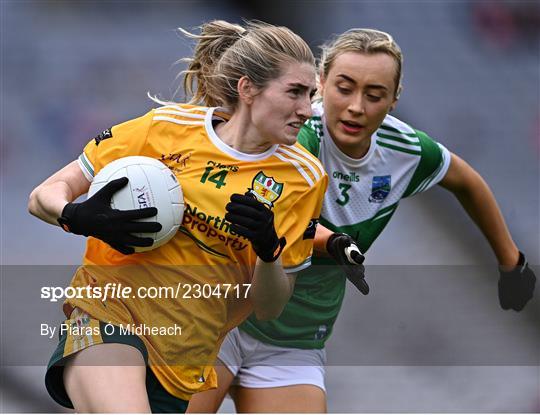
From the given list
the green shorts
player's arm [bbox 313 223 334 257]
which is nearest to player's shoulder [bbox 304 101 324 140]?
player's arm [bbox 313 223 334 257]

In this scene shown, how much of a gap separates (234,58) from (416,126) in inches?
219

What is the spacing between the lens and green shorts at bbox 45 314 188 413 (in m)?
2.75

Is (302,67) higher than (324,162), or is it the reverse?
(302,67)

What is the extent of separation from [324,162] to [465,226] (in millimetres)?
4146

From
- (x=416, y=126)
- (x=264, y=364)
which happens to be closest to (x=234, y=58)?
(x=264, y=364)

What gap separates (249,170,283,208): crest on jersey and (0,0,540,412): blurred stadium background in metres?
2.36

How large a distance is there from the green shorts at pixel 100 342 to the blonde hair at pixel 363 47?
4.23 ft

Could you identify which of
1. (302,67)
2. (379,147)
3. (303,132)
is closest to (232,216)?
(302,67)

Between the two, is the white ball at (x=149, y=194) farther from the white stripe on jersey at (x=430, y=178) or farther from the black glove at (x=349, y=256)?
the white stripe on jersey at (x=430, y=178)

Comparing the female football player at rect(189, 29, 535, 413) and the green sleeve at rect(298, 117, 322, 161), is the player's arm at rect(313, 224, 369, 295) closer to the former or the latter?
the female football player at rect(189, 29, 535, 413)

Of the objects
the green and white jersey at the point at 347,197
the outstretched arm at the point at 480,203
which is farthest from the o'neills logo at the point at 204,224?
the outstretched arm at the point at 480,203

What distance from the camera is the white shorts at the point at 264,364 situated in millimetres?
3660

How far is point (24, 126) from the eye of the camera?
8.34 metres

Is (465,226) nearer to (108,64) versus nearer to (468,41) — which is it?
(468,41)
